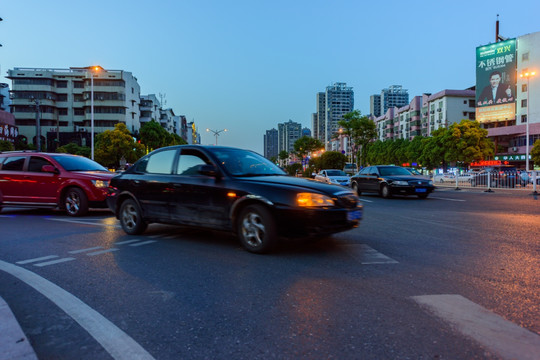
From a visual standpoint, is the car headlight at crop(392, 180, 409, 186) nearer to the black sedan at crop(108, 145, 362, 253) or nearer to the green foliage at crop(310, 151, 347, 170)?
the black sedan at crop(108, 145, 362, 253)

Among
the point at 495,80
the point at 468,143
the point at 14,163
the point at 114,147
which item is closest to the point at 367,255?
the point at 14,163

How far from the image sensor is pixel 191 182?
5.91 m

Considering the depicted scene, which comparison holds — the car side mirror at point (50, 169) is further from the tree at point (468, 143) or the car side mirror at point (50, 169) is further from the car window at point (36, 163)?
the tree at point (468, 143)

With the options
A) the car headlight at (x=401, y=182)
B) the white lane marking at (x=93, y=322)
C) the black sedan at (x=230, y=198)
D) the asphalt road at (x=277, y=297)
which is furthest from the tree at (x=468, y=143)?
the white lane marking at (x=93, y=322)

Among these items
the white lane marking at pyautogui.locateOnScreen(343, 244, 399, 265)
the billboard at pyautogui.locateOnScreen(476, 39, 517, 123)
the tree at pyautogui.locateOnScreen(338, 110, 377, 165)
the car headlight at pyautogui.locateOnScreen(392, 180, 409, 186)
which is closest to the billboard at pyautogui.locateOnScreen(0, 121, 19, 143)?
the tree at pyautogui.locateOnScreen(338, 110, 377, 165)

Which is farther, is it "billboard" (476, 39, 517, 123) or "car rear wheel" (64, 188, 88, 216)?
"billboard" (476, 39, 517, 123)

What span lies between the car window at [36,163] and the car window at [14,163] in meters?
0.26

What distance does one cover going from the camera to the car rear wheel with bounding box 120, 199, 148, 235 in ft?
22.0

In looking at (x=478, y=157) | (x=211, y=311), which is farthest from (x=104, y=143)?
(x=211, y=311)

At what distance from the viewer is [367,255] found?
204 inches

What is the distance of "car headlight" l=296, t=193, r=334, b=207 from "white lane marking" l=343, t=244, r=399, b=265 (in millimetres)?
804

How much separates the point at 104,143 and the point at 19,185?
43053 millimetres

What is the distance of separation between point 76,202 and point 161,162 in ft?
14.0

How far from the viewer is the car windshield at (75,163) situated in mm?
9927
